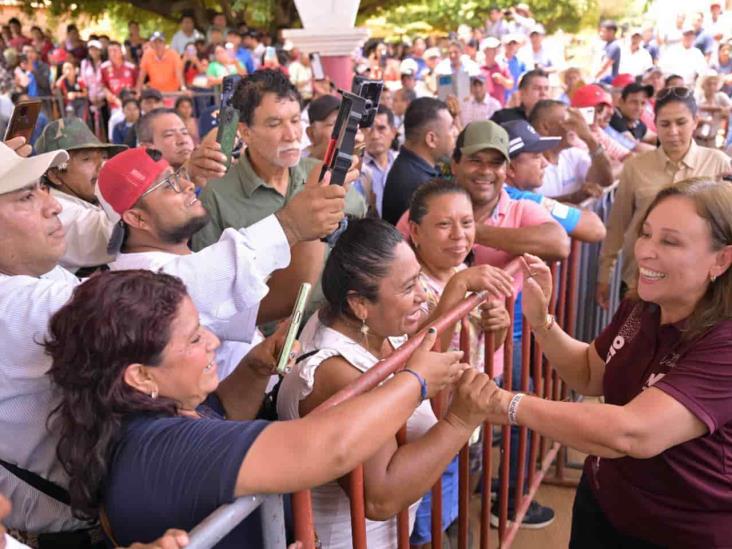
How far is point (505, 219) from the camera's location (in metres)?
3.58

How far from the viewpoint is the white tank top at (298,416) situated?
2.07 meters

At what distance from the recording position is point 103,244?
2.98 meters

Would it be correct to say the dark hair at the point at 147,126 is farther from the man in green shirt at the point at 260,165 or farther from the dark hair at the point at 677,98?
the dark hair at the point at 677,98

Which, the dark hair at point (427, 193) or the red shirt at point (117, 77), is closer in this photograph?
the dark hair at point (427, 193)

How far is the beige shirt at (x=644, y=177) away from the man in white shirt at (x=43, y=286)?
2862 millimetres

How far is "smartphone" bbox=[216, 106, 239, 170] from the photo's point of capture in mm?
2828

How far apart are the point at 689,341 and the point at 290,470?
1.22m

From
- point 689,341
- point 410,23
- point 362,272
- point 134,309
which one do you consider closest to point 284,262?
point 362,272

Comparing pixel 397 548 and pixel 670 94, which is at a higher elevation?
pixel 670 94

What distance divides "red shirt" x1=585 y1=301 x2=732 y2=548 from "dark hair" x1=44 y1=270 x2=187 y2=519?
4.24 feet

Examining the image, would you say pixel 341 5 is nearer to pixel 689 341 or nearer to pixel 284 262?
pixel 284 262

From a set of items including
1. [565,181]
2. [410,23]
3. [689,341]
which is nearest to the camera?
[689,341]

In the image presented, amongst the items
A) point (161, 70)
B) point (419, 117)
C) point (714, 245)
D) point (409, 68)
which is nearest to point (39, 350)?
point (714, 245)

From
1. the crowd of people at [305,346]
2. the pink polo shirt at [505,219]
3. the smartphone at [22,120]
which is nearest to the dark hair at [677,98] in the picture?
the crowd of people at [305,346]
